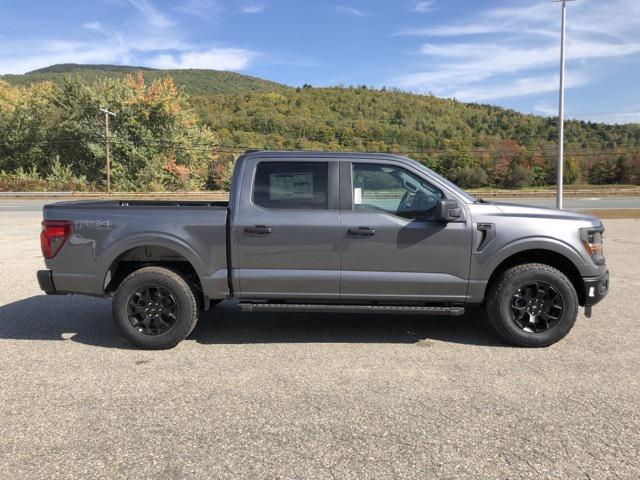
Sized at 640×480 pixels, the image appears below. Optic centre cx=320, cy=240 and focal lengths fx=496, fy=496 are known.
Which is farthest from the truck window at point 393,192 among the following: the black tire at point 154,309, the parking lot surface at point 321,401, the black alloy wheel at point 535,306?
the black tire at point 154,309

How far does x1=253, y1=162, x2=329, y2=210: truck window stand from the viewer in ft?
15.8

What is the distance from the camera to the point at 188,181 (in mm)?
47031

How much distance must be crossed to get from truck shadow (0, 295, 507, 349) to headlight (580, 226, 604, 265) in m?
1.22

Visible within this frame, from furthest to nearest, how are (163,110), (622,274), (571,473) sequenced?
1. (163,110)
2. (622,274)
3. (571,473)

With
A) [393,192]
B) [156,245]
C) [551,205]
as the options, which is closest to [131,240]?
[156,245]

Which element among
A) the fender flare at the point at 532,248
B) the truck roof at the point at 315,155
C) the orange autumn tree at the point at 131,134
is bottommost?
the fender flare at the point at 532,248

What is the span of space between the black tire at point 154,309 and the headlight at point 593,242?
12.4 feet

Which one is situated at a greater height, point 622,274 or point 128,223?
point 128,223

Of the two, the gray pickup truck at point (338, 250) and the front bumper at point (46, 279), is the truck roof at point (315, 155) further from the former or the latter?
the front bumper at point (46, 279)

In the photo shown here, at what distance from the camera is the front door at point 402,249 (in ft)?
15.2

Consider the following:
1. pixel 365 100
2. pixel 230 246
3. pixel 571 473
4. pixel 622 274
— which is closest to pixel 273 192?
pixel 230 246

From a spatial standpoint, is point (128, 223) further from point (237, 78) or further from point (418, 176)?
point (237, 78)

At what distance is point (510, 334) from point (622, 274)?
15.7 ft

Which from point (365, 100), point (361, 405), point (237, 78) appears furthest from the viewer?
point (237, 78)
